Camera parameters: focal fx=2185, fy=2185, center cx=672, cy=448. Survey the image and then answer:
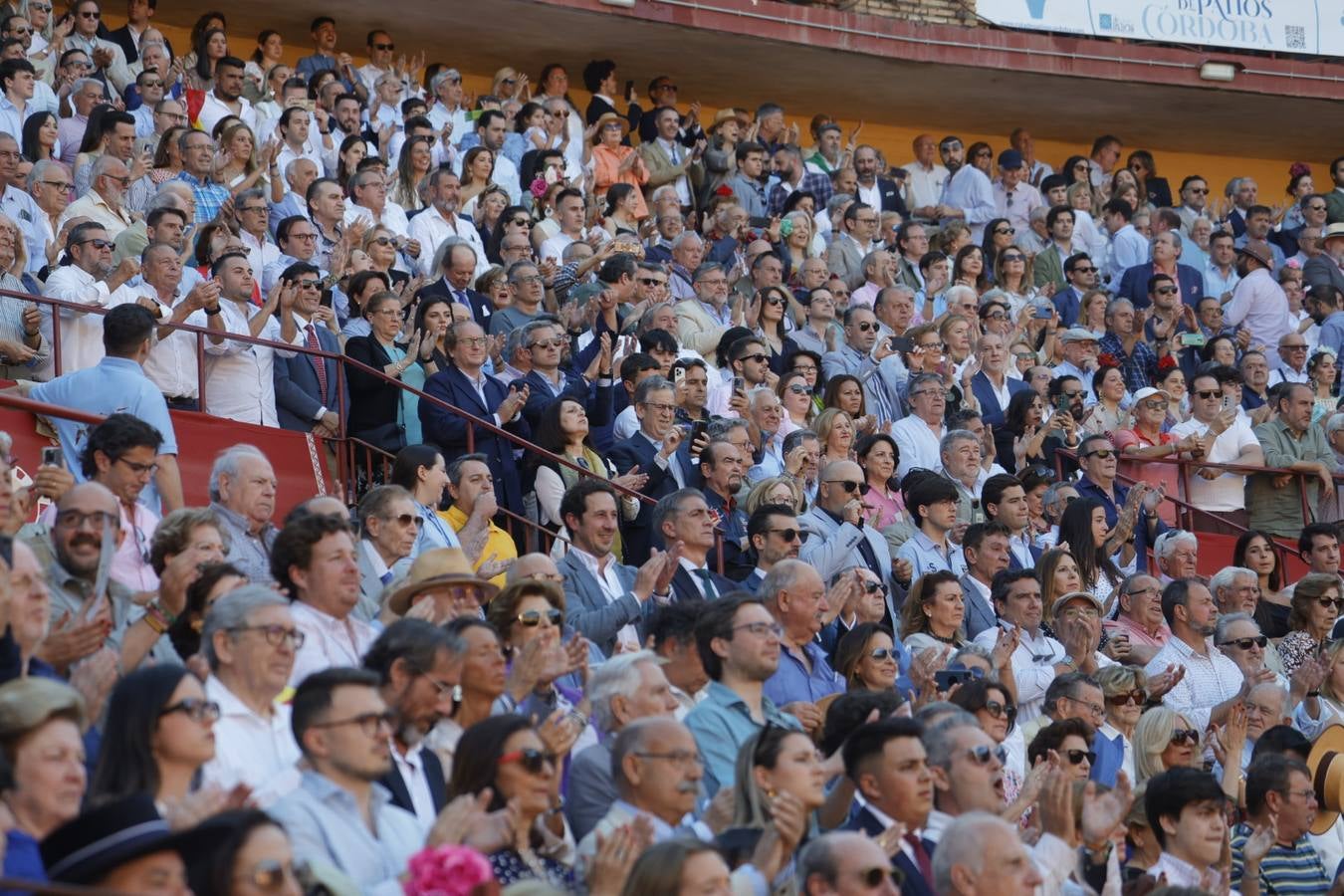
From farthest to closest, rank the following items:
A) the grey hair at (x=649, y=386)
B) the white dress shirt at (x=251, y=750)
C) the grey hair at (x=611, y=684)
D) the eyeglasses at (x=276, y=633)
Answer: the grey hair at (x=649, y=386) < the grey hair at (x=611, y=684) < the eyeglasses at (x=276, y=633) < the white dress shirt at (x=251, y=750)

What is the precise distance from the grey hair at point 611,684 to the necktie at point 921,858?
988 millimetres

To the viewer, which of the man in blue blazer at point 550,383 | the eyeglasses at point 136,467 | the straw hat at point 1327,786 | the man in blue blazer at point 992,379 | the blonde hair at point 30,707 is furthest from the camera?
the man in blue blazer at point 992,379

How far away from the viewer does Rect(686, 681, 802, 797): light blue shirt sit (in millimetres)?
7273

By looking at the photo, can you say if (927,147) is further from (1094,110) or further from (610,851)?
(610,851)

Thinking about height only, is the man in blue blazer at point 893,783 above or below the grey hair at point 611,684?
below

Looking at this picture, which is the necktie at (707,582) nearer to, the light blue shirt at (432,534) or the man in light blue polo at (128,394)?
the light blue shirt at (432,534)


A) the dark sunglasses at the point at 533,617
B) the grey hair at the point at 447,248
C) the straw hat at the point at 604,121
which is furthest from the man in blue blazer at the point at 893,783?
the straw hat at the point at 604,121

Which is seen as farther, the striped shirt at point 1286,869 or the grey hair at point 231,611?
the striped shirt at point 1286,869

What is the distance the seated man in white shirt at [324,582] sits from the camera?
6914mm

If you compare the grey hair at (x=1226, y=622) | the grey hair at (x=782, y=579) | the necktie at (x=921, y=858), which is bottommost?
the grey hair at (x=1226, y=622)

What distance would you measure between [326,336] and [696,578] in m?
2.59

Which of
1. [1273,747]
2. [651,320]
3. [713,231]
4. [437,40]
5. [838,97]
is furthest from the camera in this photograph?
[838,97]

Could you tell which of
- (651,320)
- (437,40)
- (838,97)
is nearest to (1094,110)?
(838,97)

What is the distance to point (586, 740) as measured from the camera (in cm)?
709
